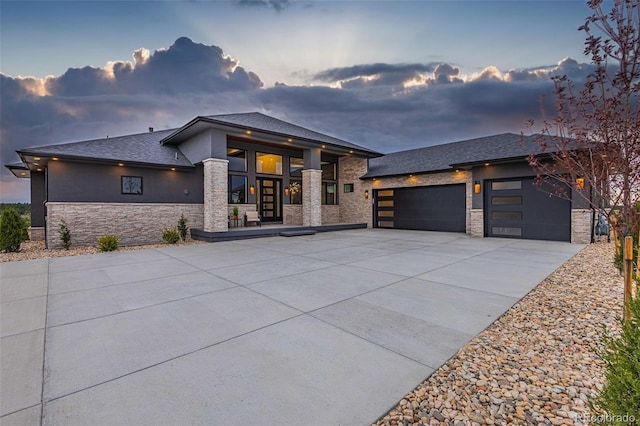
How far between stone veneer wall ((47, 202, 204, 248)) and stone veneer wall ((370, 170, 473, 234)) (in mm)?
10535

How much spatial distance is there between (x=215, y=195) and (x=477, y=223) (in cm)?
1178

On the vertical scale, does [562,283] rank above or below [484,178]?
below

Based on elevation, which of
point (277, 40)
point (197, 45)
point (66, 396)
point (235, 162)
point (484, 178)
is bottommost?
point (66, 396)

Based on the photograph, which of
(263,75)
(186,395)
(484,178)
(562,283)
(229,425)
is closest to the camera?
(229,425)

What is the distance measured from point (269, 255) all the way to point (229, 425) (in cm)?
642

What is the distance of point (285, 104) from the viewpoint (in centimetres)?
2483

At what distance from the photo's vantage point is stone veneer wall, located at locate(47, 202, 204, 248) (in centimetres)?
1052

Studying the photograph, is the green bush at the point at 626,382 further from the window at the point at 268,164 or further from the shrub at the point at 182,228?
the window at the point at 268,164

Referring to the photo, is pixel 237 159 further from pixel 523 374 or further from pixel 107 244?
pixel 523 374

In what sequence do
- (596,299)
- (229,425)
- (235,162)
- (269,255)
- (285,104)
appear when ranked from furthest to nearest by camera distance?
(285,104), (235,162), (269,255), (596,299), (229,425)

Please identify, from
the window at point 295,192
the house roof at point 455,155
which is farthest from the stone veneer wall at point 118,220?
the house roof at point 455,155

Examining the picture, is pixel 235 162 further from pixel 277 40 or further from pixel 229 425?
pixel 229 425

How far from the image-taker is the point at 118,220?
38.1ft

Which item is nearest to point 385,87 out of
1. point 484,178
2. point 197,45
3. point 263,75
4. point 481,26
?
point 263,75
